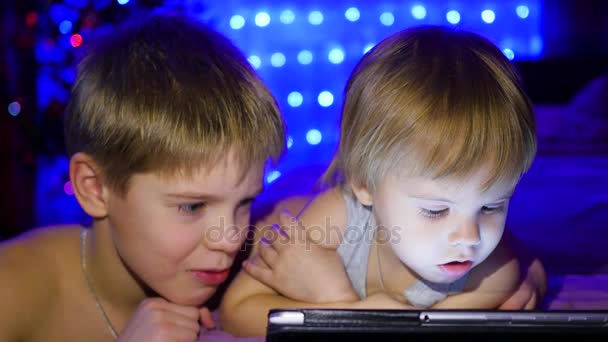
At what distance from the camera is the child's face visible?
83 centimetres

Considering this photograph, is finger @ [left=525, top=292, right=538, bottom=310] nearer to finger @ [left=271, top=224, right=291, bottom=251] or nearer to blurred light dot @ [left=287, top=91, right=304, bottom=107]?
finger @ [left=271, top=224, right=291, bottom=251]

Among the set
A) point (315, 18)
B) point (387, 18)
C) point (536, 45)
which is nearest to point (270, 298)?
point (387, 18)

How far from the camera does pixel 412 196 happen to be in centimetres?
86

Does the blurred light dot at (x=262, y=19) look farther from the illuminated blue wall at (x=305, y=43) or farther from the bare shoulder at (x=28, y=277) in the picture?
the bare shoulder at (x=28, y=277)

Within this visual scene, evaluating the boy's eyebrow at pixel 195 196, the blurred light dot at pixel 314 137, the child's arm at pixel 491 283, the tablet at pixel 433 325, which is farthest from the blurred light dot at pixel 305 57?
the tablet at pixel 433 325

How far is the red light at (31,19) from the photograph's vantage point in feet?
7.34

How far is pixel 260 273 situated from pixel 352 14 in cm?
188

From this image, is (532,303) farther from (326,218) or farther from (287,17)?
(287,17)

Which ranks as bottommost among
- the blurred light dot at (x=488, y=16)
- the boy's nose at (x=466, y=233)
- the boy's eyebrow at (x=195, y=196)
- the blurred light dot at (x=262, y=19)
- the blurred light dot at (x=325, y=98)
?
the blurred light dot at (x=325, y=98)

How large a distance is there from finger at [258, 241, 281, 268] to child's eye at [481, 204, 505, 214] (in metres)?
0.32

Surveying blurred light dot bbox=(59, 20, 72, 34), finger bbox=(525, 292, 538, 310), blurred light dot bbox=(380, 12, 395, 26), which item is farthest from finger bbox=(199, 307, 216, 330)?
blurred light dot bbox=(380, 12, 395, 26)

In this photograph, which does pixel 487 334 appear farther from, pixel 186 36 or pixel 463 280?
pixel 186 36

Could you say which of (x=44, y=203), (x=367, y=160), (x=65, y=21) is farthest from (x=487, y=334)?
(x=44, y=203)

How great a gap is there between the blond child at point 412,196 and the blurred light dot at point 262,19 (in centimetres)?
166
